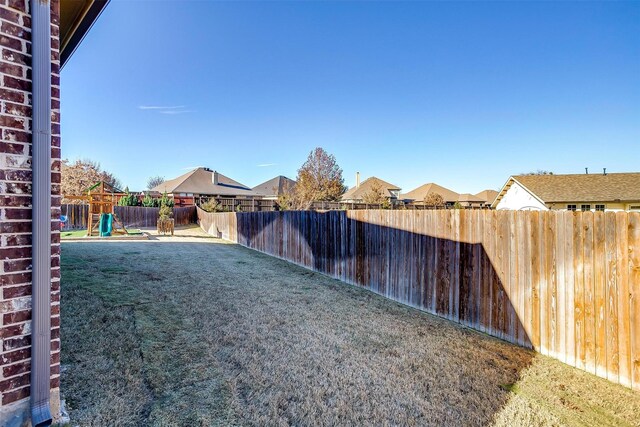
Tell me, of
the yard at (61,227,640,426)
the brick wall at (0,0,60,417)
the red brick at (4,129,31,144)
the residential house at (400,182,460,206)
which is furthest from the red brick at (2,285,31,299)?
the residential house at (400,182,460,206)

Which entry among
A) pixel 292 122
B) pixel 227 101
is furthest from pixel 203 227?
pixel 292 122

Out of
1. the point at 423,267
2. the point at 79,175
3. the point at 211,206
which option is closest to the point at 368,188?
the point at 211,206

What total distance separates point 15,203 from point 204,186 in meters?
36.7

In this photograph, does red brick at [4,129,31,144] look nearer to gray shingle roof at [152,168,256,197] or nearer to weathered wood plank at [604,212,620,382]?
weathered wood plank at [604,212,620,382]

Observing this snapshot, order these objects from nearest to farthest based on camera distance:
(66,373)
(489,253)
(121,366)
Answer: (66,373)
(121,366)
(489,253)

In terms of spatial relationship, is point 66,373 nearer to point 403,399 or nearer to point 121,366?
point 121,366

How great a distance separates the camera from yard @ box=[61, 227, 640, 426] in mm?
2334

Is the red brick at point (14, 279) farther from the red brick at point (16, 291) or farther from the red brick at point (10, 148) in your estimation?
the red brick at point (10, 148)

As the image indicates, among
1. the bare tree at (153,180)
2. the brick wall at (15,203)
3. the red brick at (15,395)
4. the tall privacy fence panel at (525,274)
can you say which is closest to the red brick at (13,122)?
the brick wall at (15,203)

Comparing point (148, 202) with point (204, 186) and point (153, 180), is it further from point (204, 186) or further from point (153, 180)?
point (153, 180)

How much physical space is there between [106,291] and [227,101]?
16.6m

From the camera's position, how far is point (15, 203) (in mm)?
1717

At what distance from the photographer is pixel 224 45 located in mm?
12625

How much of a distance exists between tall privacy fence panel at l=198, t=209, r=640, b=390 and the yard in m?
0.28
